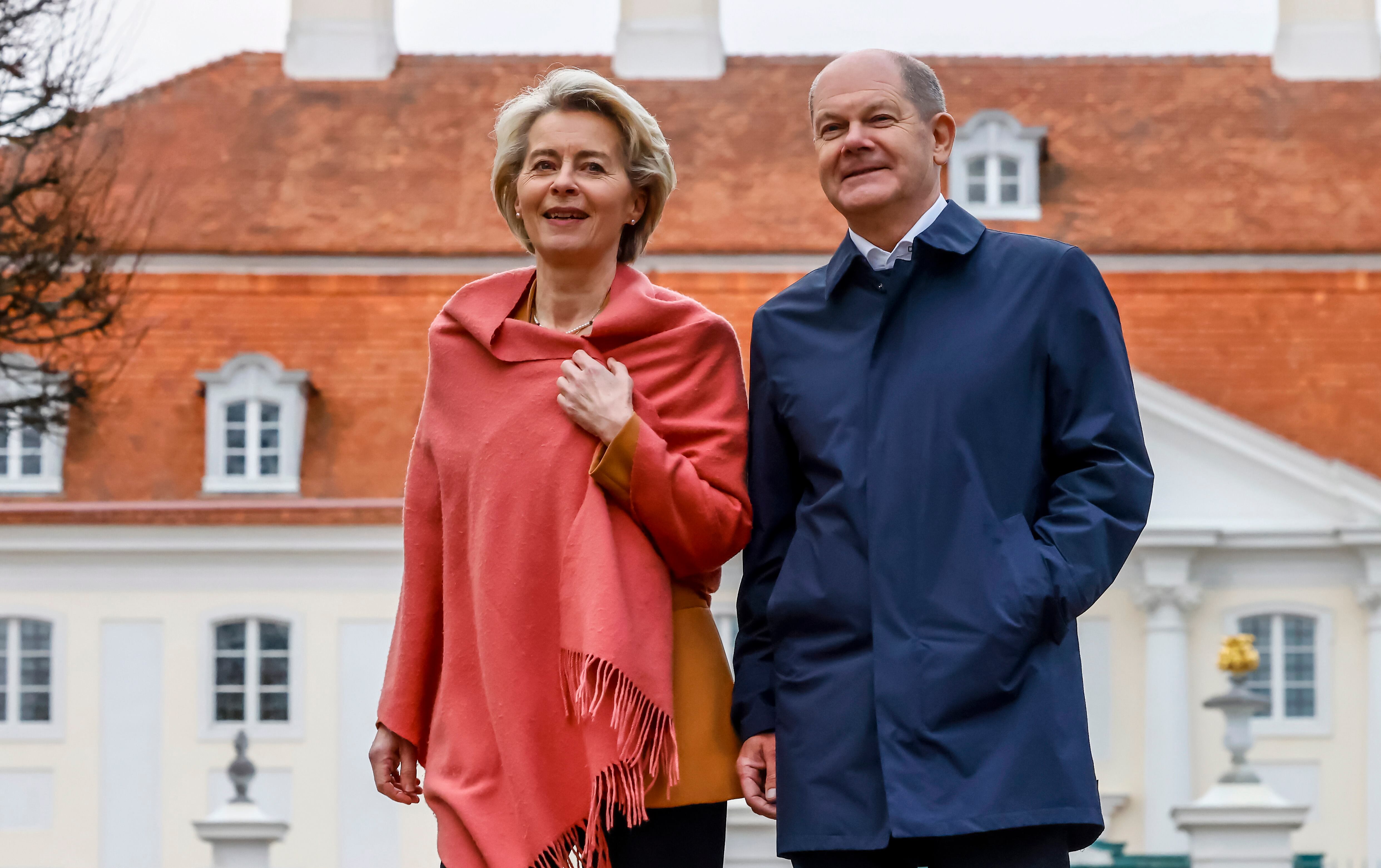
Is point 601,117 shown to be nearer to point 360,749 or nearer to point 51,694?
point 360,749

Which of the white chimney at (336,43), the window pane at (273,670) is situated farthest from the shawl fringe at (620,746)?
the white chimney at (336,43)

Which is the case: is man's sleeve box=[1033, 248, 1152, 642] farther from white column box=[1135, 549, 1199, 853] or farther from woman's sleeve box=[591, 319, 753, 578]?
white column box=[1135, 549, 1199, 853]

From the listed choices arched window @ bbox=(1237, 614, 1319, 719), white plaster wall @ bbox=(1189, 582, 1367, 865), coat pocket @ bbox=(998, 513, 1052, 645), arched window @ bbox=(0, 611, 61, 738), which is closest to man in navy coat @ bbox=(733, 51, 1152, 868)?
coat pocket @ bbox=(998, 513, 1052, 645)

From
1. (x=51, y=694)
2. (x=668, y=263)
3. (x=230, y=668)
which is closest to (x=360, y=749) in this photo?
(x=230, y=668)

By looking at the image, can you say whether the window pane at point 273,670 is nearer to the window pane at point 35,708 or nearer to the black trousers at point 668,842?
the window pane at point 35,708

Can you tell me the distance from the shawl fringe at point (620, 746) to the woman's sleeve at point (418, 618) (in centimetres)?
30

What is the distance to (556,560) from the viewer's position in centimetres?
300

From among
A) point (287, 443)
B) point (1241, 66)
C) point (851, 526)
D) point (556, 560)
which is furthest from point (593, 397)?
point (1241, 66)

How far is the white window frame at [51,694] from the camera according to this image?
20.1 m

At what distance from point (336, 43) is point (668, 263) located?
609cm

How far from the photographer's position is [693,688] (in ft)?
9.98

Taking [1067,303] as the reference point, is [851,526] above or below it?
below

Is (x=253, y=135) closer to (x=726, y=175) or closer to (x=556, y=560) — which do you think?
(x=726, y=175)

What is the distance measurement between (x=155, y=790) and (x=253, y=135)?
26.4ft
